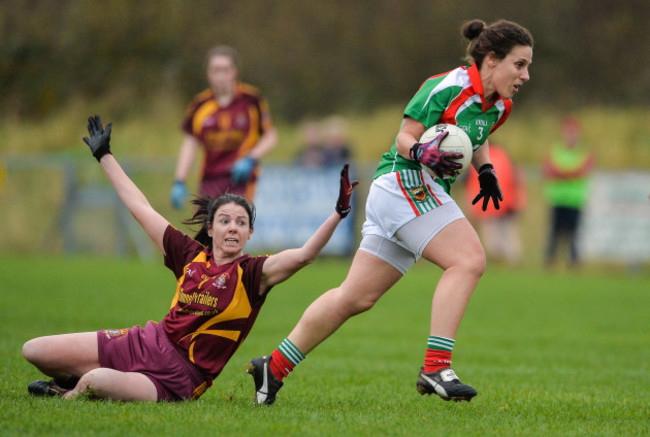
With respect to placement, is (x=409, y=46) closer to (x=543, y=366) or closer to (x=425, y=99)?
(x=543, y=366)

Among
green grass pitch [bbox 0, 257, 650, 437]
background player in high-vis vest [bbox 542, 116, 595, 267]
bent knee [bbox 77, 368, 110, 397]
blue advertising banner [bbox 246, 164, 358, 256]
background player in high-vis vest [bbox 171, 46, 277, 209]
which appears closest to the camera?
green grass pitch [bbox 0, 257, 650, 437]

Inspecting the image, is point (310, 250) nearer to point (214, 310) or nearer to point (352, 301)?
point (352, 301)

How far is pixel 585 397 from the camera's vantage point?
17.8ft

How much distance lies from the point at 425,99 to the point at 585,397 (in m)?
1.92

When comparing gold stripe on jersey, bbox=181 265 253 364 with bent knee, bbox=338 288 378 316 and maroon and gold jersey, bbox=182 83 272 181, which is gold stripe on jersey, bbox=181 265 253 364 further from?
maroon and gold jersey, bbox=182 83 272 181

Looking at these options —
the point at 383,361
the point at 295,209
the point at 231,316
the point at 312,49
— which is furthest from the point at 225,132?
the point at 312,49

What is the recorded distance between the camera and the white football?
465 cm

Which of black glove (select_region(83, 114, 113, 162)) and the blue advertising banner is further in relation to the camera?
the blue advertising banner

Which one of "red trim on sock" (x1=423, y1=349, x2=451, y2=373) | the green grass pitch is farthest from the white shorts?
the green grass pitch

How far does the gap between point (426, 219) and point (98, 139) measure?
5.54 feet

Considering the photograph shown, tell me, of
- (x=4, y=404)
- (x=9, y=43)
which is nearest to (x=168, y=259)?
(x=4, y=404)

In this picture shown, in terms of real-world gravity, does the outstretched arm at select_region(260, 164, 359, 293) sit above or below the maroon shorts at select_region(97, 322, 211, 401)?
above

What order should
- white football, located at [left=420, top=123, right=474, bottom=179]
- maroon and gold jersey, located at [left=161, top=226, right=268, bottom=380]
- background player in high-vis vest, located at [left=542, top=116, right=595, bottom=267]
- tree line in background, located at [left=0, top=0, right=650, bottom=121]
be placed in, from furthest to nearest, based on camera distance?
tree line in background, located at [left=0, top=0, right=650, bottom=121] → background player in high-vis vest, located at [left=542, top=116, right=595, bottom=267] → maroon and gold jersey, located at [left=161, top=226, right=268, bottom=380] → white football, located at [left=420, top=123, right=474, bottom=179]

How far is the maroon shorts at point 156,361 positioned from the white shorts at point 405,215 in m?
1.05
